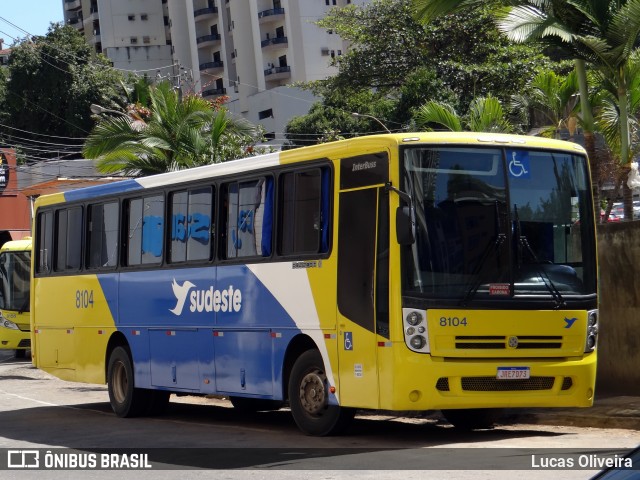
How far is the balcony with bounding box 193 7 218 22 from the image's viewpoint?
93625mm

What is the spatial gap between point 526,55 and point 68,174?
2521cm

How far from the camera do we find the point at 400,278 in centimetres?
1195

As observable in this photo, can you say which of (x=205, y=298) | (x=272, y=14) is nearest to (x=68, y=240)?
(x=205, y=298)

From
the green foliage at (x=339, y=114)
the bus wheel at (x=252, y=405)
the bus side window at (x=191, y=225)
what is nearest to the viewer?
the bus side window at (x=191, y=225)

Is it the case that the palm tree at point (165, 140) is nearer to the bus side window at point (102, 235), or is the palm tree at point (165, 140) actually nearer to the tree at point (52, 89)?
the bus side window at point (102, 235)

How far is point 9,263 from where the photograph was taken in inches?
1372

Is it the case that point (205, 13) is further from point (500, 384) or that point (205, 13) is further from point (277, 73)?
point (500, 384)

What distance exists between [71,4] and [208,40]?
93.6 ft

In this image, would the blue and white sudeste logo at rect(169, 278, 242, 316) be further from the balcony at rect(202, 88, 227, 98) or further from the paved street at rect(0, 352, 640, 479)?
the balcony at rect(202, 88, 227, 98)

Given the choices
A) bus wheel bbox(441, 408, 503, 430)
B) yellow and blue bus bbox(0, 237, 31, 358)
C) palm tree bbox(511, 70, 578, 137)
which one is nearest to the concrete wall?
bus wheel bbox(441, 408, 503, 430)

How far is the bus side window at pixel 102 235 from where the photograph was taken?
58.7 feet

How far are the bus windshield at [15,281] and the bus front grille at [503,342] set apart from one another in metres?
24.3

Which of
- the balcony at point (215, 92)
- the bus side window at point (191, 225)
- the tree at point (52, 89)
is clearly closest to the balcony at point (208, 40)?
the balcony at point (215, 92)

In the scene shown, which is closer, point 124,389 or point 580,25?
point 580,25
